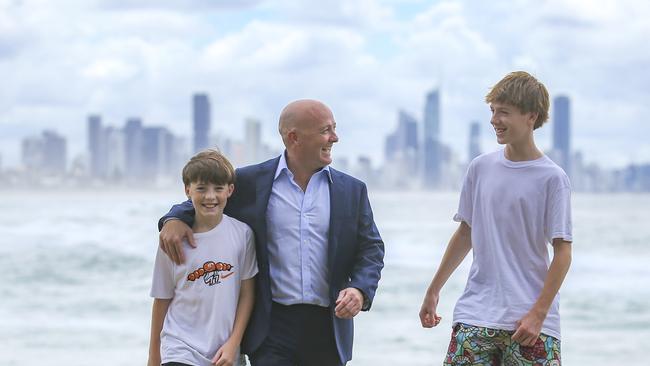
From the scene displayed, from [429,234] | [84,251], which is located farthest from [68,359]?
[429,234]

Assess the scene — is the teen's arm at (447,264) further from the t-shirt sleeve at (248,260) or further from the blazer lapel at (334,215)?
the t-shirt sleeve at (248,260)

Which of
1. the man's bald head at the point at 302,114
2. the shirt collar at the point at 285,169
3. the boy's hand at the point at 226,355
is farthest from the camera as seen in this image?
the shirt collar at the point at 285,169

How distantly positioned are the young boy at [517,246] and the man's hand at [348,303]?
0.32 meters

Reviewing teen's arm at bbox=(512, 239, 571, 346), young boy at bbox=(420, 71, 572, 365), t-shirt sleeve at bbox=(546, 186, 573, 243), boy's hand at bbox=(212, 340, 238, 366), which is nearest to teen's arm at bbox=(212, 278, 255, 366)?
boy's hand at bbox=(212, 340, 238, 366)

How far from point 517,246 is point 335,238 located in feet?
1.97

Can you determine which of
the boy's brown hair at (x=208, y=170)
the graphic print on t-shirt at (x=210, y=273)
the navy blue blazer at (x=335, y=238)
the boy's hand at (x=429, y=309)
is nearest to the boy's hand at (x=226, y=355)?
the navy blue blazer at (x=335, y=238)

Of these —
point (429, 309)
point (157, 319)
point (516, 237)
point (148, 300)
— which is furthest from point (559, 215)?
point (148, 300)

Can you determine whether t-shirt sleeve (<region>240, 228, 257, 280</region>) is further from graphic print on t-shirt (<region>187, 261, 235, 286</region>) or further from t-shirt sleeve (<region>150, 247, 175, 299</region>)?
t-shirt sleeve (<region>150, 247, 175, 299</region>)

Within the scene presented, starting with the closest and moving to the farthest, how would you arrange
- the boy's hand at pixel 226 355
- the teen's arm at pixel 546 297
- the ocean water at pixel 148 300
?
the teen's arm at pixel 546 297, the boy's hand at pixel 226 355, the ocean water at pixel 148 300

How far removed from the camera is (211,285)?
334 centimetres

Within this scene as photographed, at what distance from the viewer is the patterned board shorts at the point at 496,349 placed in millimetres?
3188

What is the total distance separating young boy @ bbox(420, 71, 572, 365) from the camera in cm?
317

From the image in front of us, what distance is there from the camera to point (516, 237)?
10.6 ft

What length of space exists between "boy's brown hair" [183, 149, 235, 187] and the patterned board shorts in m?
0.89
